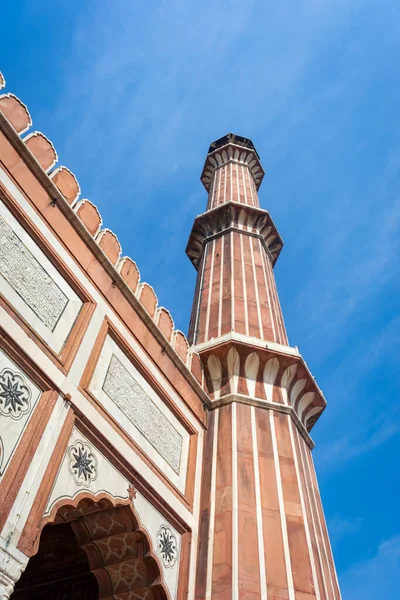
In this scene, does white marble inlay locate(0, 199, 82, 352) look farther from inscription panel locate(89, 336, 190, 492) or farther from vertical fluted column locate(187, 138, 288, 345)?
vertical fluted column locate(187, 138, 288, 345)

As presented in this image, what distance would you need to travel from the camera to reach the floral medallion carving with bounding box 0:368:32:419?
13.3ft

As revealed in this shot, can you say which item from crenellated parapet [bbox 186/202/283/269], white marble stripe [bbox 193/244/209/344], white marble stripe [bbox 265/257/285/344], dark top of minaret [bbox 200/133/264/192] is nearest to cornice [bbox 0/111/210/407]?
white marble stripe [bbox 193/244/209/344]

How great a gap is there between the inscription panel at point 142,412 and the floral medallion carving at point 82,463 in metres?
0.74

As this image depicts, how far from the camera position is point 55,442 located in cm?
433

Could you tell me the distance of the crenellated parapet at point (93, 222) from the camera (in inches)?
227

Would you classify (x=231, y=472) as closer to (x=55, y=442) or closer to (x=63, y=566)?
(x=63, y=566)

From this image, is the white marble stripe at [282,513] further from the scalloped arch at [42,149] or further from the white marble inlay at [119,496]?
the scalloped arch at [42,149]

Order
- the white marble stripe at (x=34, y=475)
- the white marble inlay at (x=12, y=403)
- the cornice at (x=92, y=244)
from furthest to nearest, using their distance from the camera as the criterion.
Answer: the cornice at (x=92, y=244) → the white marble inlay at (x=12, y=403) → the white marble stripe at (x=34, y=475)

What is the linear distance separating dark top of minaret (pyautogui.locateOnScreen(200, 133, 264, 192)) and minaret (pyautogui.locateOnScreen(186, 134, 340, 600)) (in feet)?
20.0

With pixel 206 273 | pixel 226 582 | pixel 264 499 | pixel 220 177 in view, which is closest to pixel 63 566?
pixel 226 582

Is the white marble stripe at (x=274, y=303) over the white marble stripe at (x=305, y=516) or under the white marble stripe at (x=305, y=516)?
over

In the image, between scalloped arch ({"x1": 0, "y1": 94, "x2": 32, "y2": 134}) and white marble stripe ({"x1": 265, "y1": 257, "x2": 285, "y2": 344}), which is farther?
white marble stripe ({"x1": 265, "y1": 257, "x2": 285, "y2": 344})

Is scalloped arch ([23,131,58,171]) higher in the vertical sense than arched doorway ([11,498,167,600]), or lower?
higher

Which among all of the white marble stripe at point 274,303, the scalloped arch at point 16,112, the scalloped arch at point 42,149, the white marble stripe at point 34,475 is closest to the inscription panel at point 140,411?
the white marble stripe at point 34,475
